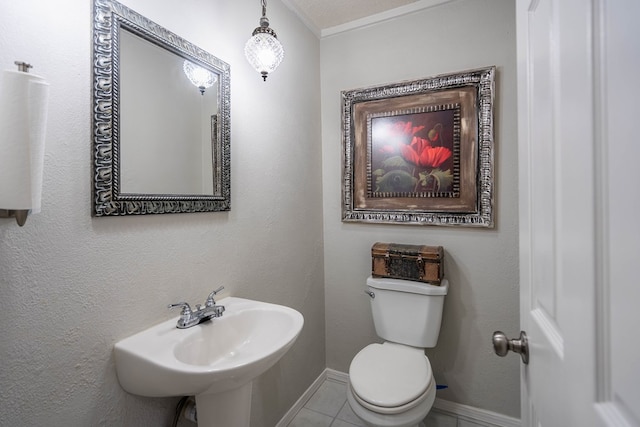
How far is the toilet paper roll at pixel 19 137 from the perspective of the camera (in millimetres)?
613

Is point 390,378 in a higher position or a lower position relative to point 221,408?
lower

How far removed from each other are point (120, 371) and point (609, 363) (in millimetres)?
1141

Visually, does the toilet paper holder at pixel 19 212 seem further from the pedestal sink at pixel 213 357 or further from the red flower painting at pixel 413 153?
the red flower painting at pixel 413 153

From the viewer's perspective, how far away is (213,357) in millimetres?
1089

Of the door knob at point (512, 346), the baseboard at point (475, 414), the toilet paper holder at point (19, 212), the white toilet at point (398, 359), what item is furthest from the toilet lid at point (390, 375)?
the toilet paper holder at point (19, 212)

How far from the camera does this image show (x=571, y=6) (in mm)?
455

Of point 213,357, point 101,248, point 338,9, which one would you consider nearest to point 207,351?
point 213,357

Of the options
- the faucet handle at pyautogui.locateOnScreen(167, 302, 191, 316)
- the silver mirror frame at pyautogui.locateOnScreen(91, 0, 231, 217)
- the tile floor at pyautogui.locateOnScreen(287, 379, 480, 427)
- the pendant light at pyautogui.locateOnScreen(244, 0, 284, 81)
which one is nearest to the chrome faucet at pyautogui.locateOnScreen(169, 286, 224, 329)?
the faucet handle at pyautogui.locateOnScreen(167, 302, 191, 316)

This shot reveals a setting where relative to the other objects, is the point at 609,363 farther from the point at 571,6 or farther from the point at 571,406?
the point at 571,6

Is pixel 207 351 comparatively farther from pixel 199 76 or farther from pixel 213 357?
pixel 199 76

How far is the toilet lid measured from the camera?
1248 millimetres

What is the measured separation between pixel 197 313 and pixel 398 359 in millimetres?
1014

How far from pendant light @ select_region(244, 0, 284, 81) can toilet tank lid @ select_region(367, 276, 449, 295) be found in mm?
1260

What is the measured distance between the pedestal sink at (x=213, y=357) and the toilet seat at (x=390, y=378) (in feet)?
1.62
